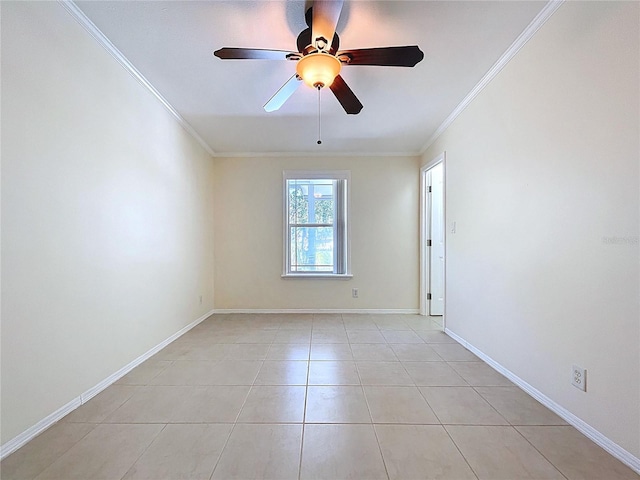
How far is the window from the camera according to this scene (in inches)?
168

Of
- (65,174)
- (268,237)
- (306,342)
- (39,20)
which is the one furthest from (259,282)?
(39,20)

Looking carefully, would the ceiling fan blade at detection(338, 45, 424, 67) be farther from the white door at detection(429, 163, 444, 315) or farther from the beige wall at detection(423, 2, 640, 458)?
the white door at detection(429, 163, 444, 315)

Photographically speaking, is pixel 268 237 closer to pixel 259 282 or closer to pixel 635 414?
pixel 259 282

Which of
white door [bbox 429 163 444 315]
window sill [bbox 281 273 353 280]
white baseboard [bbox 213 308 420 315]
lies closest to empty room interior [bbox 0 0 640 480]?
white door [bbox 429 163 444 315]

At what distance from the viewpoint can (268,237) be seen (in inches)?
165

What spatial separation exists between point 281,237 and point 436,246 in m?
2.22

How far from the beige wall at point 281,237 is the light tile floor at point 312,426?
1579 millimetres

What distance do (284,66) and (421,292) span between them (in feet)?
10.9

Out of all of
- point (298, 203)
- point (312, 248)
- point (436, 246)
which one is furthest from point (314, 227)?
point (436, 246)

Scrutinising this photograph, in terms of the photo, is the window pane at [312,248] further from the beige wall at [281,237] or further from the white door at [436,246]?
the white door at [436,246]

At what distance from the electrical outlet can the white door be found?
7.98 ft

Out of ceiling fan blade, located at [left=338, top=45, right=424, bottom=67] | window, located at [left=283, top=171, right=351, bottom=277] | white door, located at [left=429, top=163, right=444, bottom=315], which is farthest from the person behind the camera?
window, located at [left=283, top=171, right=351, bottom=277]

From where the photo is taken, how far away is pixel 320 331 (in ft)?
10.8

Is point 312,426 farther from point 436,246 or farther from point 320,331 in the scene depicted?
point 436,246
